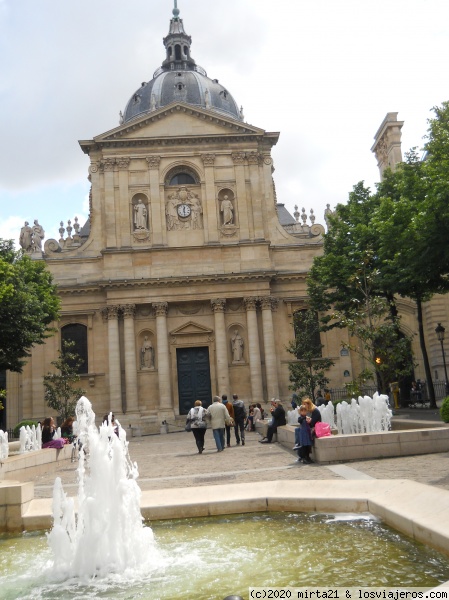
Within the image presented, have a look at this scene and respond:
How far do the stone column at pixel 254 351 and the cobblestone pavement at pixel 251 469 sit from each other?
711 inches

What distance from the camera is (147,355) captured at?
3975 centimetres

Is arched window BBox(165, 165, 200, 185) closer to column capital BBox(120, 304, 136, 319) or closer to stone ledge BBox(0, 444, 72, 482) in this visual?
column capital BBox(120, 304, 136, 319)

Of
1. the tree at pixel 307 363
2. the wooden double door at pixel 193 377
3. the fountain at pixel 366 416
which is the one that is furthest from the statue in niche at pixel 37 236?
the fountain at pixel 366 416

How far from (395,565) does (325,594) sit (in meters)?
1.13

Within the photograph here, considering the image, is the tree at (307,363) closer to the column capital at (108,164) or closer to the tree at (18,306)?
the tree at (18,306)

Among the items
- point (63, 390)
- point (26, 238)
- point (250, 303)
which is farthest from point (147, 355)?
point (26, 238)

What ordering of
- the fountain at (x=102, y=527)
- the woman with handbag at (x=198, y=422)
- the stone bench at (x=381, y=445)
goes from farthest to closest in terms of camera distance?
the woman with handbag at (x=198, y=422)
the stone bench at (x=381, y=445)
the fountain at (x=102, y=527)

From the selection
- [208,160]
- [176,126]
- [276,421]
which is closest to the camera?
[276,421]

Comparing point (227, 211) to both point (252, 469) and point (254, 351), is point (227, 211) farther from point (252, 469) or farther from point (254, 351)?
point (252, 469)

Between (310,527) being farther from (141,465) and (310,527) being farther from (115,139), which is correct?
(115,139)

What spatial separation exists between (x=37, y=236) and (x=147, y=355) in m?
10.8

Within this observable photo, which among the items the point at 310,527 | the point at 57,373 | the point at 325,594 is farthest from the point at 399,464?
the point at 57,373

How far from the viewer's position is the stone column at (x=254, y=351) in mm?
39156

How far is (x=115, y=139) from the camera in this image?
136ft
